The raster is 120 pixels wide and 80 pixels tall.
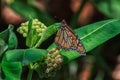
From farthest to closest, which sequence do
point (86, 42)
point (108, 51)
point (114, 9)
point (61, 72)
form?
point (108, 51) < point (61, 72) < point (114, 9) < point (86, 42)

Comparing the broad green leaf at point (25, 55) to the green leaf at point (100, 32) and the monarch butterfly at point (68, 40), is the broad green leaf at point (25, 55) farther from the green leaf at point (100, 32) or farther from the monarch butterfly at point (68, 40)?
the green leaf at point (100, 32)

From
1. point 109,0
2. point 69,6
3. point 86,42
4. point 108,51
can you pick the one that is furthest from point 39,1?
point 86,42

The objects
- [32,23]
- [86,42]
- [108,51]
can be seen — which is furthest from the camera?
[108,51]

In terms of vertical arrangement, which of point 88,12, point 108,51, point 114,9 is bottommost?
point 108,51

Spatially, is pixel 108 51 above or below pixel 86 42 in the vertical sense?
below

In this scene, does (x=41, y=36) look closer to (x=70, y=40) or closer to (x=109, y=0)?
(x=70, y=40)

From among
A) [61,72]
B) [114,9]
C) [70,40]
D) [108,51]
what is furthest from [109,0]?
[70,40]

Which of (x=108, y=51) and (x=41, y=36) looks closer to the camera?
(x=41, y=36)
